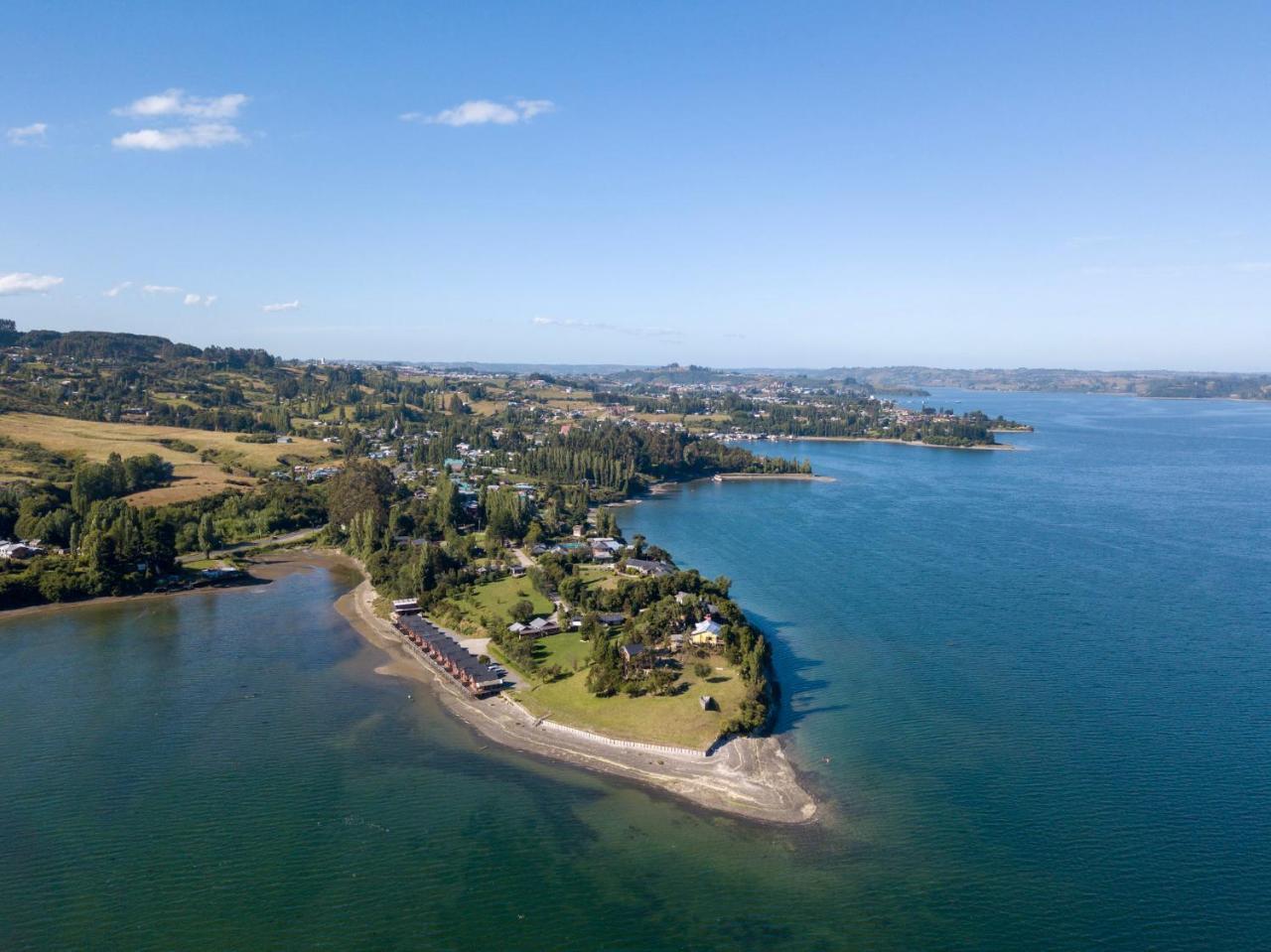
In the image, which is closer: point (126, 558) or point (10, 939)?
point (10, 939)

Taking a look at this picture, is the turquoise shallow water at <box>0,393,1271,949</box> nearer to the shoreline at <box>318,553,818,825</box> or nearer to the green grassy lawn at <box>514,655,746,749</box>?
the shoreline at <box>318,553,818,825</box>

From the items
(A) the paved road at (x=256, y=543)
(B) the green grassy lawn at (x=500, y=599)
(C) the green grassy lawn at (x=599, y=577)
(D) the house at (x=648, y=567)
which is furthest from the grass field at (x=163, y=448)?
(D) the house at (x=648, y=567)

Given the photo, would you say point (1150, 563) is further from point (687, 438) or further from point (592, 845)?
point (687, 438)

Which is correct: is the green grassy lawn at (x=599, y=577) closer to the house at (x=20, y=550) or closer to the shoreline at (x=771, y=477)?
the house at (x=20, y=550)

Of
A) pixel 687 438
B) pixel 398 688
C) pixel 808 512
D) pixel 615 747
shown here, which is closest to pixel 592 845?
pixel 615 747

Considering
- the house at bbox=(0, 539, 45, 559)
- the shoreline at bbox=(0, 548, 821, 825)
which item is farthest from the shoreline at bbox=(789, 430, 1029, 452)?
the house at bbox=(0, 539, 45, 559)

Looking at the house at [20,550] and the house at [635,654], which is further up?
the house at [20,550]

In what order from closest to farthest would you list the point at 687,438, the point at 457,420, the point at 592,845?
the point at 592,845, the point at 687,438, the point at 457,420
